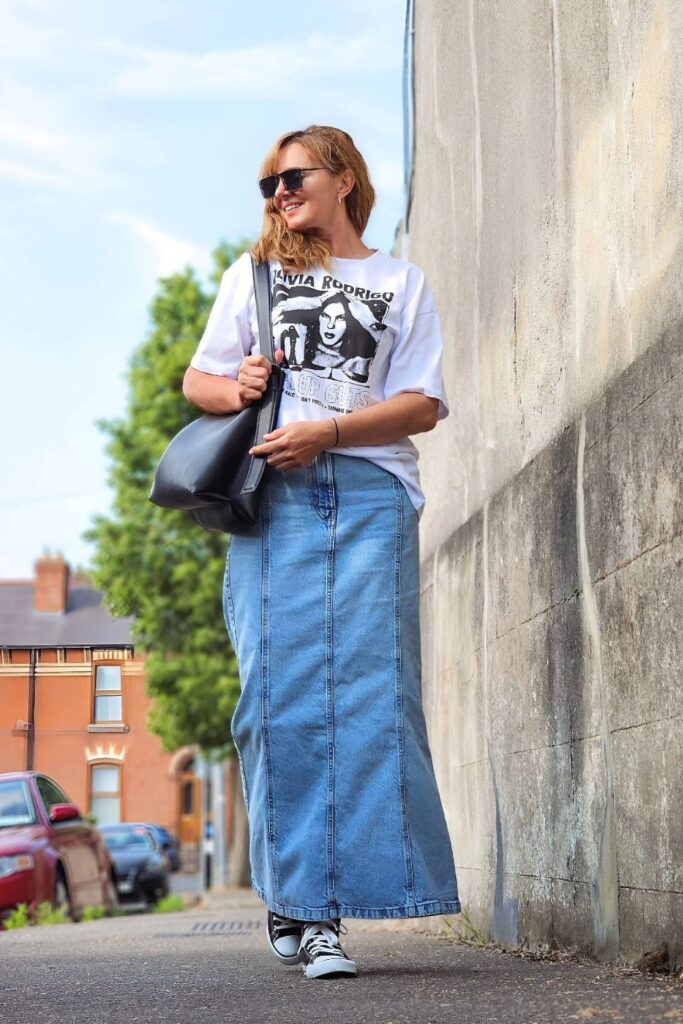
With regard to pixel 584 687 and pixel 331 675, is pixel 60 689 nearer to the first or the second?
pixel 331 675

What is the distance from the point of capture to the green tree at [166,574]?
23.4 m

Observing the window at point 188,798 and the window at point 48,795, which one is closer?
the window at point 48,795

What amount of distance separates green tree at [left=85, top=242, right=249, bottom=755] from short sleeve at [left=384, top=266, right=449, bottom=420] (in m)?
18.8

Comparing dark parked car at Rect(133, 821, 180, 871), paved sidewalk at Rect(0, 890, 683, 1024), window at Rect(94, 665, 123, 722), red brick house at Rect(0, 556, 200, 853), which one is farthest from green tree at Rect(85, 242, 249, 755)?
paved sidewalk at Rect(0, 890, 683, 1024)

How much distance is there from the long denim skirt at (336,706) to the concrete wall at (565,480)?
0.38 meters

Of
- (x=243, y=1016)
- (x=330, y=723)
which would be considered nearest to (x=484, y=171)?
(x=330, y=723)

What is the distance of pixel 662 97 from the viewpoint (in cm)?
298

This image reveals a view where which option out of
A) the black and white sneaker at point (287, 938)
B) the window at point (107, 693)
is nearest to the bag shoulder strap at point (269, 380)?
the black and white sneaker at point (287, 938)

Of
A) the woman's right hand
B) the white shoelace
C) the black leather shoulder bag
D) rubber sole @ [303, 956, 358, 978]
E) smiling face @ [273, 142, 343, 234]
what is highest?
smiling face @ [273, 142, 343, 234]

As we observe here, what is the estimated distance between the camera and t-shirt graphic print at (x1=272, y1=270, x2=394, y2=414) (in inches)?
137

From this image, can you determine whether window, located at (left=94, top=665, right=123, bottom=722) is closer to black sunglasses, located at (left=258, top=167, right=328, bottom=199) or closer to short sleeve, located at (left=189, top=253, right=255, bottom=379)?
short sleeve, located at (left=189, top=253, right=255, bottom=379)

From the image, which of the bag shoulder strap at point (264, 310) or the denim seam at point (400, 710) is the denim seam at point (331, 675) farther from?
the bag shoulder strap at point (264, 310)

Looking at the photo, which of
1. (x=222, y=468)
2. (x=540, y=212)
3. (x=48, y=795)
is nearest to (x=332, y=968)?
(x=222, y=468)

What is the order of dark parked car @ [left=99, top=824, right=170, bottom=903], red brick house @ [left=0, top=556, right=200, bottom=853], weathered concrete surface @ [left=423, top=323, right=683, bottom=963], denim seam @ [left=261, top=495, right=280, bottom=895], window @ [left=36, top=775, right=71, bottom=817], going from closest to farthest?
weathered concrete surface @ [left=423, top=323, right=683, bottom=963] < denim seam @ [left=261, top=495, right=280, bottom=895] < red brick house @ [left=0, top=556, right=200, bottom=853] < window @ [left=36, top=775, right=71, bottom=817] < dark parked car @ [left=99, top=824, right=170, bottom=903]
